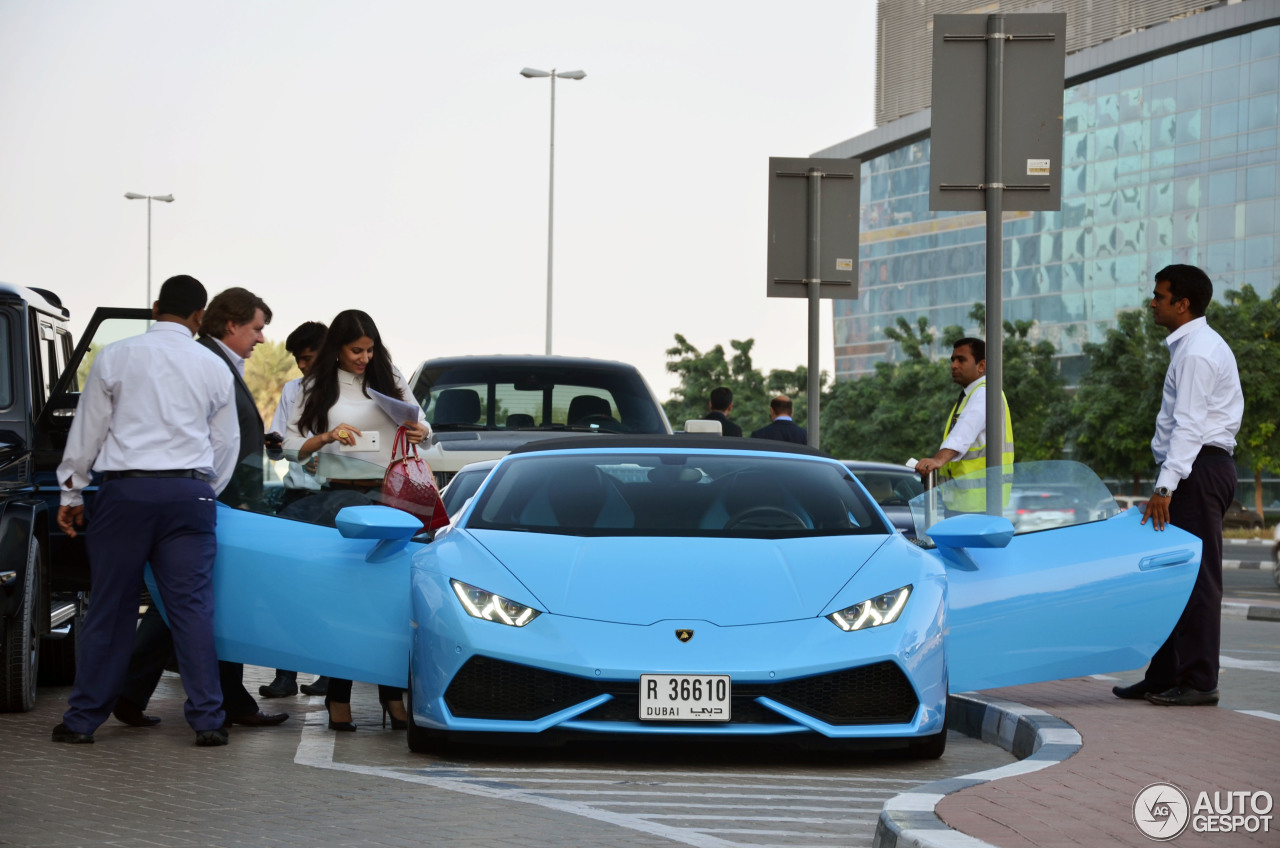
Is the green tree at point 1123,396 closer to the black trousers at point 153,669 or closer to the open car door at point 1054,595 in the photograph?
the open car door at point 1054,595

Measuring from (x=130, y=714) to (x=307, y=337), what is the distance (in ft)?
7.80

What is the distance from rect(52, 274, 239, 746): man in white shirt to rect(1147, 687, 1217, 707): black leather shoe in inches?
170

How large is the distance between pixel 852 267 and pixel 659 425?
3063 millimetres

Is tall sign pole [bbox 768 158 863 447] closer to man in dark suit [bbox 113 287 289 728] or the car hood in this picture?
man in dark suit [bbox 113 287 289 728]

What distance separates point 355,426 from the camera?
8273 millimetres

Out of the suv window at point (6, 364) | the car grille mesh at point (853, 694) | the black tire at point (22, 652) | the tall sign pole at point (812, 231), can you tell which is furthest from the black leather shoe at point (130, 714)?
the tall sign pole at point (812, 231)

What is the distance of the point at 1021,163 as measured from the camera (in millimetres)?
→ 10047

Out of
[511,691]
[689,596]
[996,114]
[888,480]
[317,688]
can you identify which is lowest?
[317,688]

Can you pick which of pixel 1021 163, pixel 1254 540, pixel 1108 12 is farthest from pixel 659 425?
pixel 1108 12

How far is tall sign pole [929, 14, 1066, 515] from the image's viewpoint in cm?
992

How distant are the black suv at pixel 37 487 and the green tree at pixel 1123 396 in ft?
135

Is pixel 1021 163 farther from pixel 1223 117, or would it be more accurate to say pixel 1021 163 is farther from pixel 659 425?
pixel 1223 117

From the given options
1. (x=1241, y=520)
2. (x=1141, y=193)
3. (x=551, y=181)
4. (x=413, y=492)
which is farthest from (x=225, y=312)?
(x=1141, y=193)

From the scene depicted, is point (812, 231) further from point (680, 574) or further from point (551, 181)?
point (551, 181)
